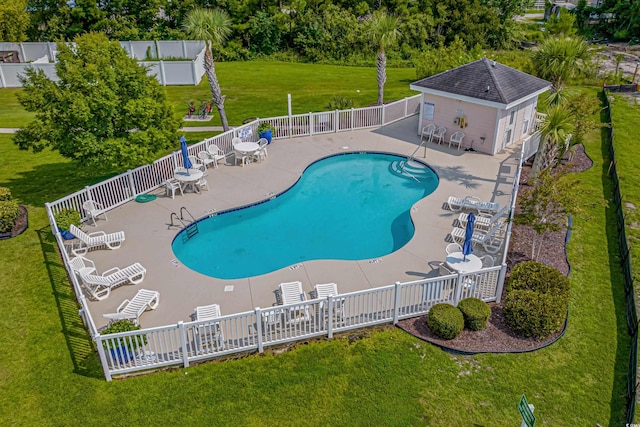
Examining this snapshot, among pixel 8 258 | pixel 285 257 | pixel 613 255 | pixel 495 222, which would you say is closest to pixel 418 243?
pixel 495 222

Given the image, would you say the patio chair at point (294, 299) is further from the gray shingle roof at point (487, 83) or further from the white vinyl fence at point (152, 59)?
the white vinyl fence at point (152, 59)

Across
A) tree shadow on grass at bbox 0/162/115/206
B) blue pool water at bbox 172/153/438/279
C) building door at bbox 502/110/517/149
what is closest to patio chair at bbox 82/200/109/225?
tree shadow on grass at bbox 0/162/115/206

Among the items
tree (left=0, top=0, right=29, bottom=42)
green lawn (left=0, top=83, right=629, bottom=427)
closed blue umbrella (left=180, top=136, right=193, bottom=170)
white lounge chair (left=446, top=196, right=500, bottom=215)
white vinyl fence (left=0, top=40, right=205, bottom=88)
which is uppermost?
tree (left=0, top=0, right=29, bottom=42)

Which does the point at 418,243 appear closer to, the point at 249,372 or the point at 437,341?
the point at 437,341

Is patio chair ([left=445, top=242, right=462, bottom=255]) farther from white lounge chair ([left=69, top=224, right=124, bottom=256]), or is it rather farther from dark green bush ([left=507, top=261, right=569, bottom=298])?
white lounge chair ([left=69, top=224, right=124, bottom=256])

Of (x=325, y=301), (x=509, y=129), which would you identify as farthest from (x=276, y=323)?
(x=509, y=129)

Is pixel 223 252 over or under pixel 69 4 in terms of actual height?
under
